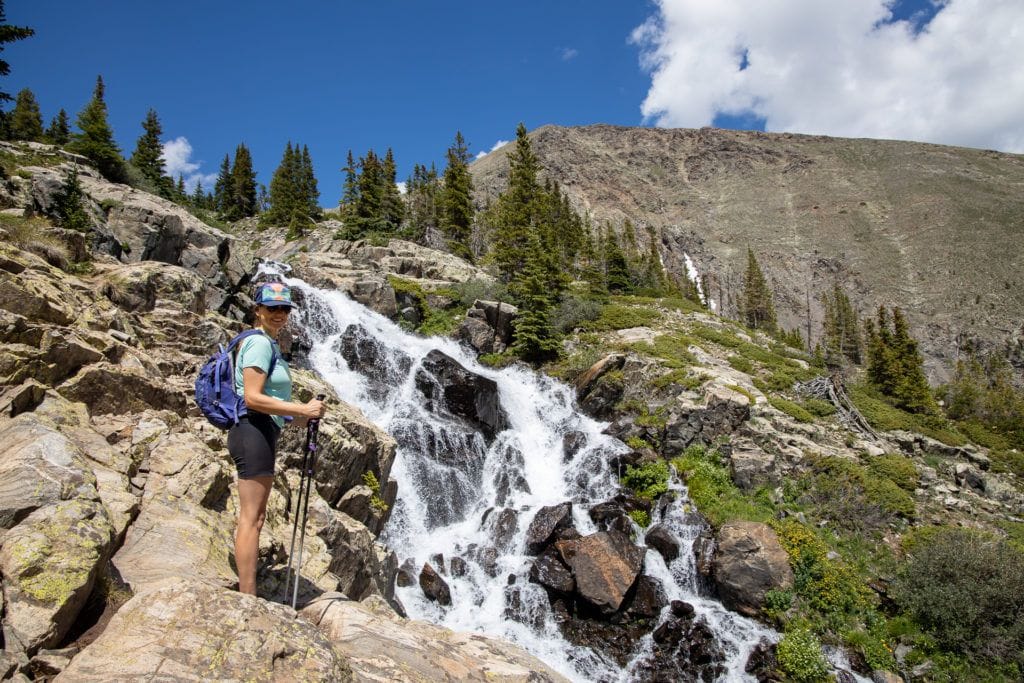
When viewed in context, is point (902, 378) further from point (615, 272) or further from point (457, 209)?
point (457, 209)

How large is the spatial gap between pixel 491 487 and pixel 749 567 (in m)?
8.92

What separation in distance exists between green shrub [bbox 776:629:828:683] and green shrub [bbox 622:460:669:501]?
591cm

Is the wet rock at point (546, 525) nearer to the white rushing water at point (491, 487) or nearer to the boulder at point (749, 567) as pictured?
the white rushing water at point (491, 487)

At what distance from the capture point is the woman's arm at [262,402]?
401cm

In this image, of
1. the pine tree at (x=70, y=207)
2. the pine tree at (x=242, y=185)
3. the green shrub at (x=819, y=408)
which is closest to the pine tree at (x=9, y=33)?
the pine tree at (x=70, y=207)

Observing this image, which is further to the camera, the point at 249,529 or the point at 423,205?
the point at 423,205

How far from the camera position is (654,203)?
143 m

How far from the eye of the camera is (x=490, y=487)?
18719 mm

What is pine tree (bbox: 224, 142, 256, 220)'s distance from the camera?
70312 millimetres

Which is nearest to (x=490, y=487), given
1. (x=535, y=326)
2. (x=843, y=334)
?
(x=535, y=326)

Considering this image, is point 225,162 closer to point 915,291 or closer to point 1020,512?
point 1020,512

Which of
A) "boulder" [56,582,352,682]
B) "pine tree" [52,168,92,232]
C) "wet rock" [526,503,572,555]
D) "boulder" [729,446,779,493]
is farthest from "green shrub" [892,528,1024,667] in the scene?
"pine tree" [52,168,92,232]

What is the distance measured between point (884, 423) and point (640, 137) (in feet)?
565

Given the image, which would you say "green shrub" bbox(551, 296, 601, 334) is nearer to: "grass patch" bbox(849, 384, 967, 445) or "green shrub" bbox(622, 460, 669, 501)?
"green shrub" bbox(622, 460, 669, 501)
